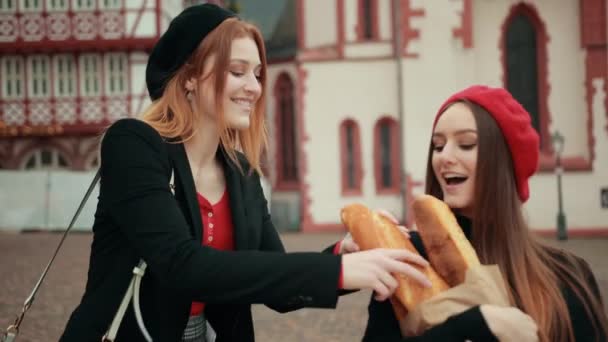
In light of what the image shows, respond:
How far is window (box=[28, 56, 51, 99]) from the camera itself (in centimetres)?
2492

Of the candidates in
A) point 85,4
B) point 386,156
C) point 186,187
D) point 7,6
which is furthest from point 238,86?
point 7,6

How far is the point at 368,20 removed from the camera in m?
23.1

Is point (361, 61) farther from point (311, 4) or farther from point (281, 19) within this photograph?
point (281, 19)

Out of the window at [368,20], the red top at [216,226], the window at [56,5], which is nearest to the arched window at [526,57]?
the window at [368,20]

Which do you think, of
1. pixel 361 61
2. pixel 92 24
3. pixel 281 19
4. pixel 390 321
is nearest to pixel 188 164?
pixel 390 321

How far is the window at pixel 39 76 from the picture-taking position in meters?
24.9

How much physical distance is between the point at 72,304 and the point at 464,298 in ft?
26.7

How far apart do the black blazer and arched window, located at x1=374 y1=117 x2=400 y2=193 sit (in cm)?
2057

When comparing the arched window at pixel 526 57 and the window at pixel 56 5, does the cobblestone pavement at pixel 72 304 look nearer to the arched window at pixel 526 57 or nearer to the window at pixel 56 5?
the arched window at pixel 526 57

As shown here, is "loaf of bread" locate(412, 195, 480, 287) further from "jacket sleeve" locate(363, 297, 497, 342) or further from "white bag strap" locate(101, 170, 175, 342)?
"white bag strap" locate(101, 170, 175, 342)

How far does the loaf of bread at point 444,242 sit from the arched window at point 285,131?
921 inches

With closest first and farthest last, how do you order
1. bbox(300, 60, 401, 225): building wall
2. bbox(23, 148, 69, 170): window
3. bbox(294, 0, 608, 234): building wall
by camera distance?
1. bbox(294, 0, 608, 234): building wall
2. bbox(300, 60, 401, 225): building wall
3. bbox(23, 148, 69, 170): window

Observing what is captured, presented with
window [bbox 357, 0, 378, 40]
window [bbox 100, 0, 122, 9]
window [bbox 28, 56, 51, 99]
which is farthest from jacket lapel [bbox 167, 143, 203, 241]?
window [bbox 28, 56, 51, 99]

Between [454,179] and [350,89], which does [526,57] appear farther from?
[454,179]
